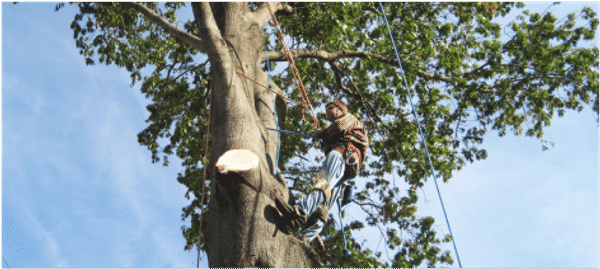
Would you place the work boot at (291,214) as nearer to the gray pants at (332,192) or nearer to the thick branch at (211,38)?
the gray pants at (332,192)

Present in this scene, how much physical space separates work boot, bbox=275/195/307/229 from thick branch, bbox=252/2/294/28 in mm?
3234

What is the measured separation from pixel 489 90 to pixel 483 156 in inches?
47.7

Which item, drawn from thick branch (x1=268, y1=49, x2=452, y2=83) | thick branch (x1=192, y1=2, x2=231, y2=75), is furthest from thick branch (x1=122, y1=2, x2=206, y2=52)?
thick branch (x1=268, y1=49, x2=452, y2=83)

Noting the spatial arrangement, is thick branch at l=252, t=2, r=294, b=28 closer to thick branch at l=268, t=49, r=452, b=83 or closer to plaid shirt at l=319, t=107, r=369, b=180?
thick branch at l=268, t=49, r=452, b=83

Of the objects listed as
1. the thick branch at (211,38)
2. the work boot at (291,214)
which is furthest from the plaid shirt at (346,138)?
the thick branch at (211,38)

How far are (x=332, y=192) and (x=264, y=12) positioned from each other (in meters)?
3.32

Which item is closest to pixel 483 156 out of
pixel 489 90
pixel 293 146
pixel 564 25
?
pixel 489 90

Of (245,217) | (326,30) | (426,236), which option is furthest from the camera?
(426,236)

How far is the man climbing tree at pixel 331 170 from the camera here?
11.6 feet

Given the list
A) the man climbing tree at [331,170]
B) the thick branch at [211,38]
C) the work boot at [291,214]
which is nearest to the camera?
the work boot at [291,214]

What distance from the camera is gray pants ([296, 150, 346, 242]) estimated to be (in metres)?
3.60

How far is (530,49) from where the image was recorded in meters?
7.90

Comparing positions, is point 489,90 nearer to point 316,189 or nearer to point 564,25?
point 564,25

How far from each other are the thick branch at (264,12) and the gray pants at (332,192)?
8.45 ft
